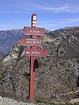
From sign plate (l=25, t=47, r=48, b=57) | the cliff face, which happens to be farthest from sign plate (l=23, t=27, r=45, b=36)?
the cliff face

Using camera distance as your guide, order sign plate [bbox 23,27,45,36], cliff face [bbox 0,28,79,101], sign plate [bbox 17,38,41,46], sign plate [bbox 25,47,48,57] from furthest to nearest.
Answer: cliff face [bbox 0,28,79,101]
sign plate [bbox 25,47,48,57]
sign plate [bbox 17,38,41,46]
sign plate [bbox 23,27,45,36]

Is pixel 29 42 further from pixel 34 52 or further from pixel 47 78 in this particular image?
pixel 47 78

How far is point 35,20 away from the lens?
25.4m

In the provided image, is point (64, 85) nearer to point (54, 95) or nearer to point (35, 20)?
point (54, 95)

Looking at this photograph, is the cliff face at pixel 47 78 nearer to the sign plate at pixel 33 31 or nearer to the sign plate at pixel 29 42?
the sign plate at pixel 29 42

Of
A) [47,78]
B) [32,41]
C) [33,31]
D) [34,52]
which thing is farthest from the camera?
[47,78]

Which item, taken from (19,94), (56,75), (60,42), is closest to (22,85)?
(19,94)

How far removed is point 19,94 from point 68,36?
12.6 m

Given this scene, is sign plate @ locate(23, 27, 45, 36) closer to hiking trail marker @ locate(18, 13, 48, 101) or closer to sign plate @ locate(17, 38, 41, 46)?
hiking trail marker @ locate(18, 13, 48, 101)

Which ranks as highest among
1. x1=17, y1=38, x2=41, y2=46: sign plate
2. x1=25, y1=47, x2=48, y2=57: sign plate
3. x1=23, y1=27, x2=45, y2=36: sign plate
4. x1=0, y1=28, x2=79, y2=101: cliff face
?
x1=23, y1=27, x2=45, y2=36: sign plate

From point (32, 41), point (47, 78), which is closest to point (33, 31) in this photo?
point (32, 41)

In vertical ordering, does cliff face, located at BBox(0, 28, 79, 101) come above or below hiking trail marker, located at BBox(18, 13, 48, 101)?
below

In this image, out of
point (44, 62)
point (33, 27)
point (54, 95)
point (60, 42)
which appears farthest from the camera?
point (60, 42)

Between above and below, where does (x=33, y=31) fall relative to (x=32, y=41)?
above
